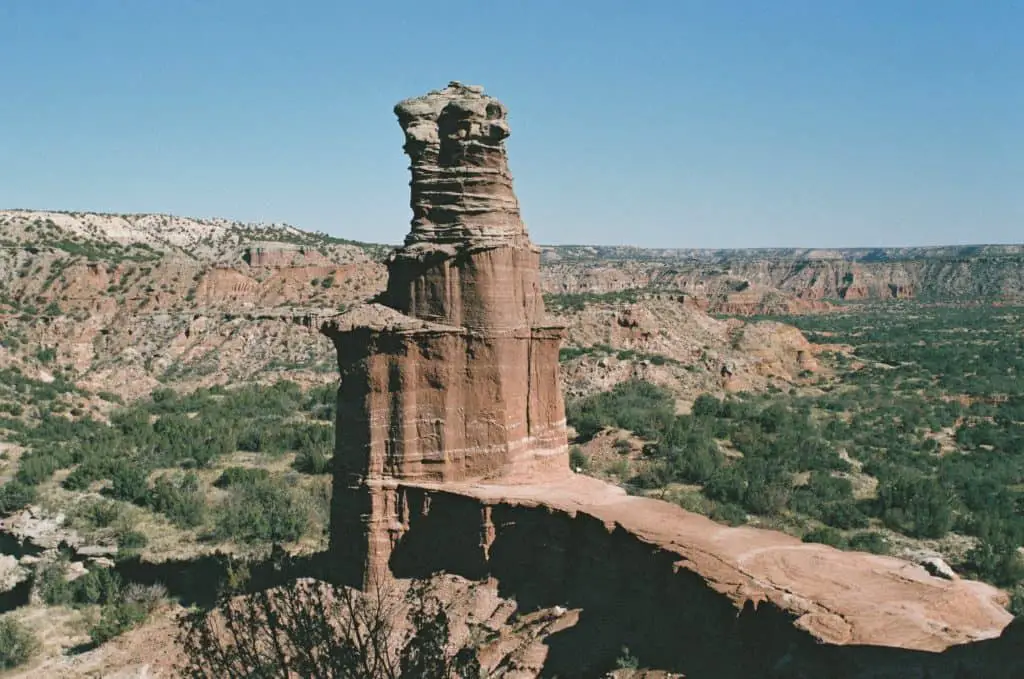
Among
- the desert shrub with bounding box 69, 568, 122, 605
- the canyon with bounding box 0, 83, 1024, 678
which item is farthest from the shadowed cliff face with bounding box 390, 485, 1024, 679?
the desert shrub with bounding box 69, 568, 122, 605

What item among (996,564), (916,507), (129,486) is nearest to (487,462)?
(996,564)

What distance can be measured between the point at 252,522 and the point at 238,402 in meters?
20.8

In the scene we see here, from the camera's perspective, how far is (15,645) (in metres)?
17.4

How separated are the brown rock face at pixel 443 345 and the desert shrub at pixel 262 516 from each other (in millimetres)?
8094

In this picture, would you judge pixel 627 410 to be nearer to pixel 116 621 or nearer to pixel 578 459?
pixel 578 459

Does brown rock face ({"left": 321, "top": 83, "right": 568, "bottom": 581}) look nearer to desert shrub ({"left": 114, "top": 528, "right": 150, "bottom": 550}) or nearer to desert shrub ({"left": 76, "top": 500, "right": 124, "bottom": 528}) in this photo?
desert shrub ({"left": 114, "top": 528, "right": 150, "bottom": 550})

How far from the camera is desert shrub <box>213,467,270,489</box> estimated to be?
29083 mm

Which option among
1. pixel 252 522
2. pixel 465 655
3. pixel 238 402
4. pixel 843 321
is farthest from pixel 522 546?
pixel 843 321

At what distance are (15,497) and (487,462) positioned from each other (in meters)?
18.7

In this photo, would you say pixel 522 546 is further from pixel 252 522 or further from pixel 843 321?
pixel 843 321

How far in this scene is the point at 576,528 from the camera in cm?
1377

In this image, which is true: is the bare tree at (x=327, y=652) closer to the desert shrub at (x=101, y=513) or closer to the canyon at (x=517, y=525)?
the canyon at (x=517, y=525)

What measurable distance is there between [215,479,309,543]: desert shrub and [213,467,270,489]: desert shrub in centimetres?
135

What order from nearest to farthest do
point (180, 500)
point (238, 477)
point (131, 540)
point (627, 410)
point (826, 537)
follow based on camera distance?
point (826, 537) → point (131, 540) → point (180, 500) → point (238, 477) → point (627, 410)
